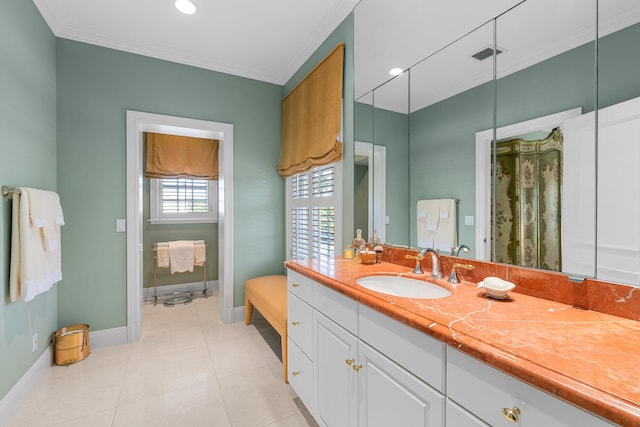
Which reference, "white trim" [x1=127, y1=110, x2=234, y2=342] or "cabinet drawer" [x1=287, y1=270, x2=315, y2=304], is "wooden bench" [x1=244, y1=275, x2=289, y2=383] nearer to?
"white trim" [x1=127, y1=110, x2=234, y2=342]

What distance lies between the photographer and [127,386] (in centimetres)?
206

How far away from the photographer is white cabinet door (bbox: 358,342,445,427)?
0.87 meters

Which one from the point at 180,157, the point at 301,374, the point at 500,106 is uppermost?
the point at 180,157

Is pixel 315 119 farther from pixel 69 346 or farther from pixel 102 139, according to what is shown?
pixel 69 346

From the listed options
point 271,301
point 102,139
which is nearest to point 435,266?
point 271,301

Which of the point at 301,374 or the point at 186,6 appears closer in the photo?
the point at 301,374

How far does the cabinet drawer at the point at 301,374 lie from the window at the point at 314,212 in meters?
0.90

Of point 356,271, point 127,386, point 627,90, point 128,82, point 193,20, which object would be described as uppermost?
point 193,20

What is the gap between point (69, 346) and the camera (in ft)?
7.68

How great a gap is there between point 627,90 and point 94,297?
3686 mm

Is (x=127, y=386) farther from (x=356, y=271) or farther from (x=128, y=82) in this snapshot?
(x=128, y=82)

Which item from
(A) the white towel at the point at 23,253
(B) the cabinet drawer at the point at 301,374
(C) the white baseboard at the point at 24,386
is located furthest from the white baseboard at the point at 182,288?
(B) the cabinet drawer at the point at 301,374

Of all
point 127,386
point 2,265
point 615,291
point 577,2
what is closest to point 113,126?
point 2,265

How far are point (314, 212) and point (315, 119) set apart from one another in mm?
867
